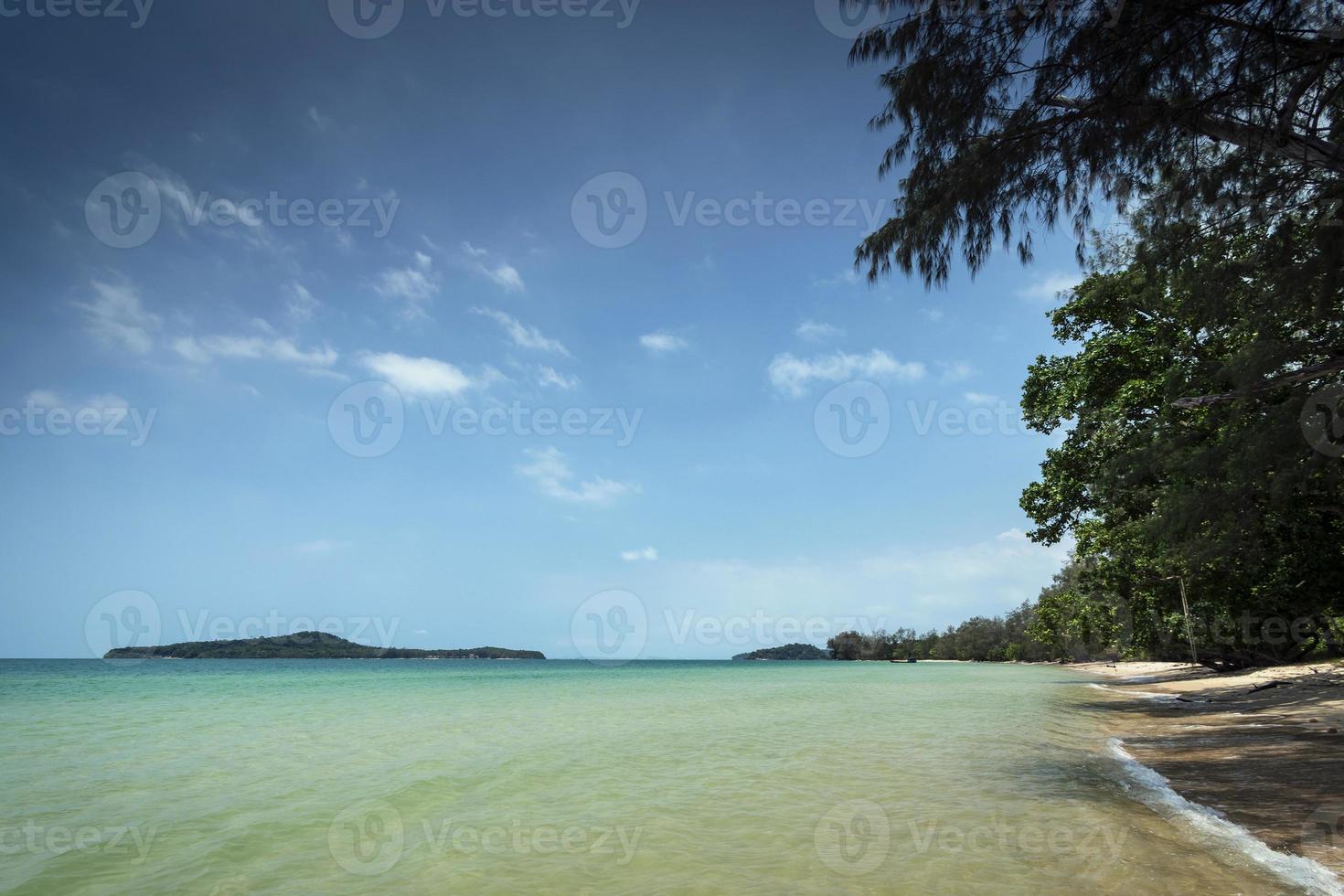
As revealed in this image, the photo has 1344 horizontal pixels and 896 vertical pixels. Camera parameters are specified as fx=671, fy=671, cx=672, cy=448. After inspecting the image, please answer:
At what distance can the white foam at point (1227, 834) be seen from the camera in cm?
492

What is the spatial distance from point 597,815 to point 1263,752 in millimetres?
10101

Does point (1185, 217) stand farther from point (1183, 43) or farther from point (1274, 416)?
point (1274, 416)

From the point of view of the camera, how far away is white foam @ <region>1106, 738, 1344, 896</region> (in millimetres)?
4922

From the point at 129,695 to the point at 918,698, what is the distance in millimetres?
33141

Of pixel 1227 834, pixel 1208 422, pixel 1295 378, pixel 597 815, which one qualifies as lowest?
pixel 597 815

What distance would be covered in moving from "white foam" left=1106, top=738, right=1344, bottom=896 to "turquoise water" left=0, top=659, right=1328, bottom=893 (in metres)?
0.07

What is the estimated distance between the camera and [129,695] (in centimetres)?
2861

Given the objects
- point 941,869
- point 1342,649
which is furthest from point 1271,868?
point 1342,649

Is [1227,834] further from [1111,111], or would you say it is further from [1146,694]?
[1146,694]

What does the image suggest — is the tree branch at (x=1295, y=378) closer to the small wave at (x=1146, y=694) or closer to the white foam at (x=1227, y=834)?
the white foam at (x=1227, y=834)

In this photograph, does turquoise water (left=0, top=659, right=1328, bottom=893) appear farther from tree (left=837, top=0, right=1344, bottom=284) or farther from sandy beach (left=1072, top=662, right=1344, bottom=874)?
tree (left=837, top=0, right=1344, bottom=284)

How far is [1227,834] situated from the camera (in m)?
6.23

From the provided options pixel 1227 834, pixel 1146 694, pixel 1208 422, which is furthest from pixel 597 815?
pixel 1146 694

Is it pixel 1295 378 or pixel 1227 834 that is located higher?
pixel 1295 378
